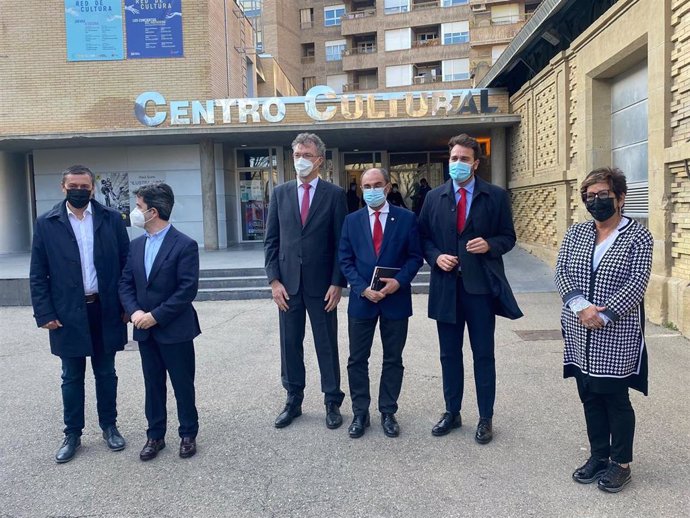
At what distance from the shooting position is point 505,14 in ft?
136

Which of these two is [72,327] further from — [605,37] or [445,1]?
[445,1]

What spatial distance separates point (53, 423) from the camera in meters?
4.53

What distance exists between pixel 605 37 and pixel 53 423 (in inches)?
361

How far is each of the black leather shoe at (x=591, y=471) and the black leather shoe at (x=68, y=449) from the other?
328 cm

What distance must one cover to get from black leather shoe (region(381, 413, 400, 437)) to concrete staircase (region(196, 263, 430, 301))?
624 cm

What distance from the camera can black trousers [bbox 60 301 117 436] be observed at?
3.97m

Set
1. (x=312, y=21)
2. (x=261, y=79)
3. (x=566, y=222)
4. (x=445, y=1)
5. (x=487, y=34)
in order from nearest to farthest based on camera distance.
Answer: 1. (x=566, y=222)
2. (x=261, y=79)
3. (x=487, y=34)
4. (x=445, y=1)
5. (x=312, y=21)

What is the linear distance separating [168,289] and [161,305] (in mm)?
132

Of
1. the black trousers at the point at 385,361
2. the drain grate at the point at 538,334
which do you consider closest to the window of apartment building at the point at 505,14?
the drain grate at the point at 538,334

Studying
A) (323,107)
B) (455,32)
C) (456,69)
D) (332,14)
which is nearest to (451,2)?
(455,32)

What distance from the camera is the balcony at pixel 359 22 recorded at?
46.4 meters

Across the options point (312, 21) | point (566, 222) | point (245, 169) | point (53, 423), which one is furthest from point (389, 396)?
point (312, 21)

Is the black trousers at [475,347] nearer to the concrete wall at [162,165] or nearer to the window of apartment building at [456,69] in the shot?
the concrete wall at [162,165]

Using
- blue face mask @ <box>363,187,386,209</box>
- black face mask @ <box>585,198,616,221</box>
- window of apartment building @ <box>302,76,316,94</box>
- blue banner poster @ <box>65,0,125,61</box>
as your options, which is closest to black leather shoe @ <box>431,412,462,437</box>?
blue face mask @ <box>363,187,386,209</box>
